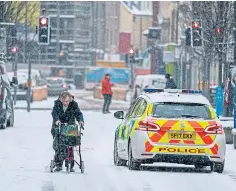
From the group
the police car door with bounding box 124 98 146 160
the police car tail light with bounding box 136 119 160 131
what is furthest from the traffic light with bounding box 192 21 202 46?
the police car tail light with bounding box 136 119 160 131

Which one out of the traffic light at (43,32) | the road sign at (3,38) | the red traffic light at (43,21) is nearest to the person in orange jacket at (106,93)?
the traffic light at (43,32)

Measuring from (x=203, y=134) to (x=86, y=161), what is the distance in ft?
10.6

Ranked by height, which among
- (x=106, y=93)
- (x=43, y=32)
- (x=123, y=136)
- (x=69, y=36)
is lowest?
(x=69, y=36)

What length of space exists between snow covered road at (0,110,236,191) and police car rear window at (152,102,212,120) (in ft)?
2.92

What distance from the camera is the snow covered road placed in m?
16.5

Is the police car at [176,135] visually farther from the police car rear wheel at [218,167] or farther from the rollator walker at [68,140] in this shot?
the rollator walker at [68,140]

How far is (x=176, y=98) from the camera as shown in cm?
2020

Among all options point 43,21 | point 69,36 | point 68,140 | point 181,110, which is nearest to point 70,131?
point 68,140

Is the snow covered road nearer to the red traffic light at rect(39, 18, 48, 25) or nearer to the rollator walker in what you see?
the rollator walker

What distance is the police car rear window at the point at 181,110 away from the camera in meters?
19.7

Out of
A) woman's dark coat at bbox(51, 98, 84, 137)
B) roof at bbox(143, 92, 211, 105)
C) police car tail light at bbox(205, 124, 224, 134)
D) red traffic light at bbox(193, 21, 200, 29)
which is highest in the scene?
red traffic light at bbox(193, 21, 200, 29)

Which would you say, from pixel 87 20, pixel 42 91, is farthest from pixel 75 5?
pixel 42 91

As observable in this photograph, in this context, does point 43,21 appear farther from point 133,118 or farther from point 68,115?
point 68,115

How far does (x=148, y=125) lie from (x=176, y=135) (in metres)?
0.46
